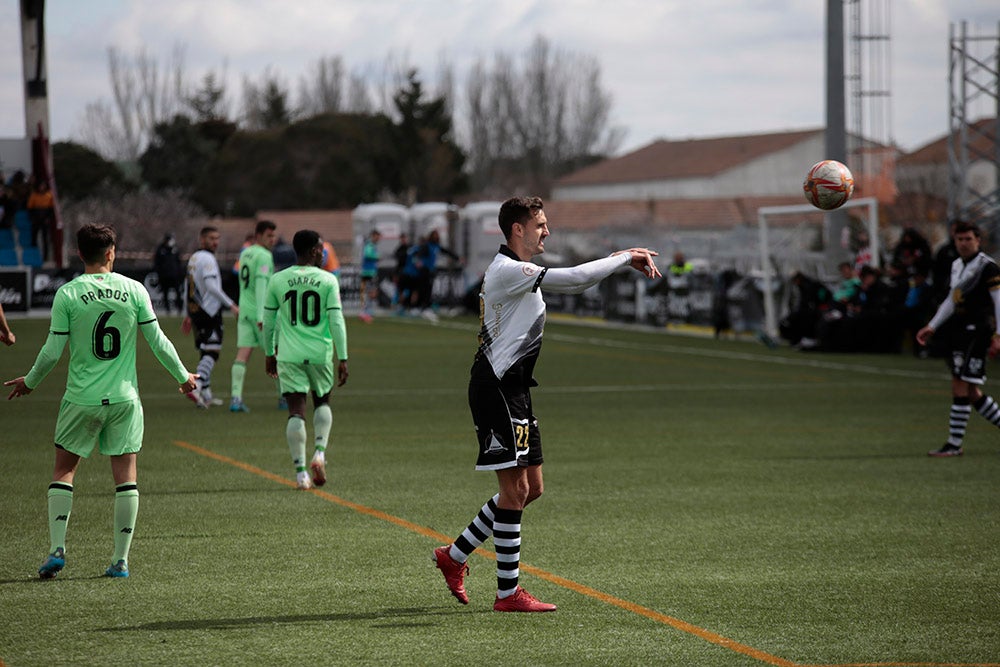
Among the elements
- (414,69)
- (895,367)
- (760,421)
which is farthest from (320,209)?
(760,421)

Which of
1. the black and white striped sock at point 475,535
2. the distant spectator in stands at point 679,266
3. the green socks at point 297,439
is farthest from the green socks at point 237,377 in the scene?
the distant spectator in stands at point 679,266

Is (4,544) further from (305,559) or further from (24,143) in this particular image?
(24,143)

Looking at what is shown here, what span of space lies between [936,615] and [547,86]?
3899 inches

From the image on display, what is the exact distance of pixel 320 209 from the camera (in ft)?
298

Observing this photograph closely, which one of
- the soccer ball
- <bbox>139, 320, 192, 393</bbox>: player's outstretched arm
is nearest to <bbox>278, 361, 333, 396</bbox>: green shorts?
<bbox>139, 320, 192, 393</bbox>: player's outstretched arm

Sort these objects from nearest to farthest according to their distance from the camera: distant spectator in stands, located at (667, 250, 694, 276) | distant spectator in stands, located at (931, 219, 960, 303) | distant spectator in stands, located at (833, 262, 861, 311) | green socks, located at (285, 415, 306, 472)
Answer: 1. green socks, located at (285, 415, 306, 472)
2. distant spectator in stands, located at (931, 219, 960, 303)
3. distant spectator in stands, located at (833, 262, 861, 311)
4. distant spectator in stands, located at (667, 250, 694, 276)

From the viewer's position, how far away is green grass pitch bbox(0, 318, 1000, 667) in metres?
6.82

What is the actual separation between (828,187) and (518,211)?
155 inches

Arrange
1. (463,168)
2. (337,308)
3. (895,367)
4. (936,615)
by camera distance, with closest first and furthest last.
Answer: (936,615) → (337,308) → (895,367) → (463,168)

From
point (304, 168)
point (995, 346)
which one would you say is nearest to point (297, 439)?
point (995, 346)

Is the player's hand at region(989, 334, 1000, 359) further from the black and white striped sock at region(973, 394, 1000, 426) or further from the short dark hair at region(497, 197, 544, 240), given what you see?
the short dark hair at region(497, 197, 544, 240)

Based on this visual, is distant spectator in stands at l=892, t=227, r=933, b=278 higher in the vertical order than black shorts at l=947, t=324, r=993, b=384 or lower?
higher

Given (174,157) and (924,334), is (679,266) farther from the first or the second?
(174,157)

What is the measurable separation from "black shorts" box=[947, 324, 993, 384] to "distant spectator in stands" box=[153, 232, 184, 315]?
992 inches
